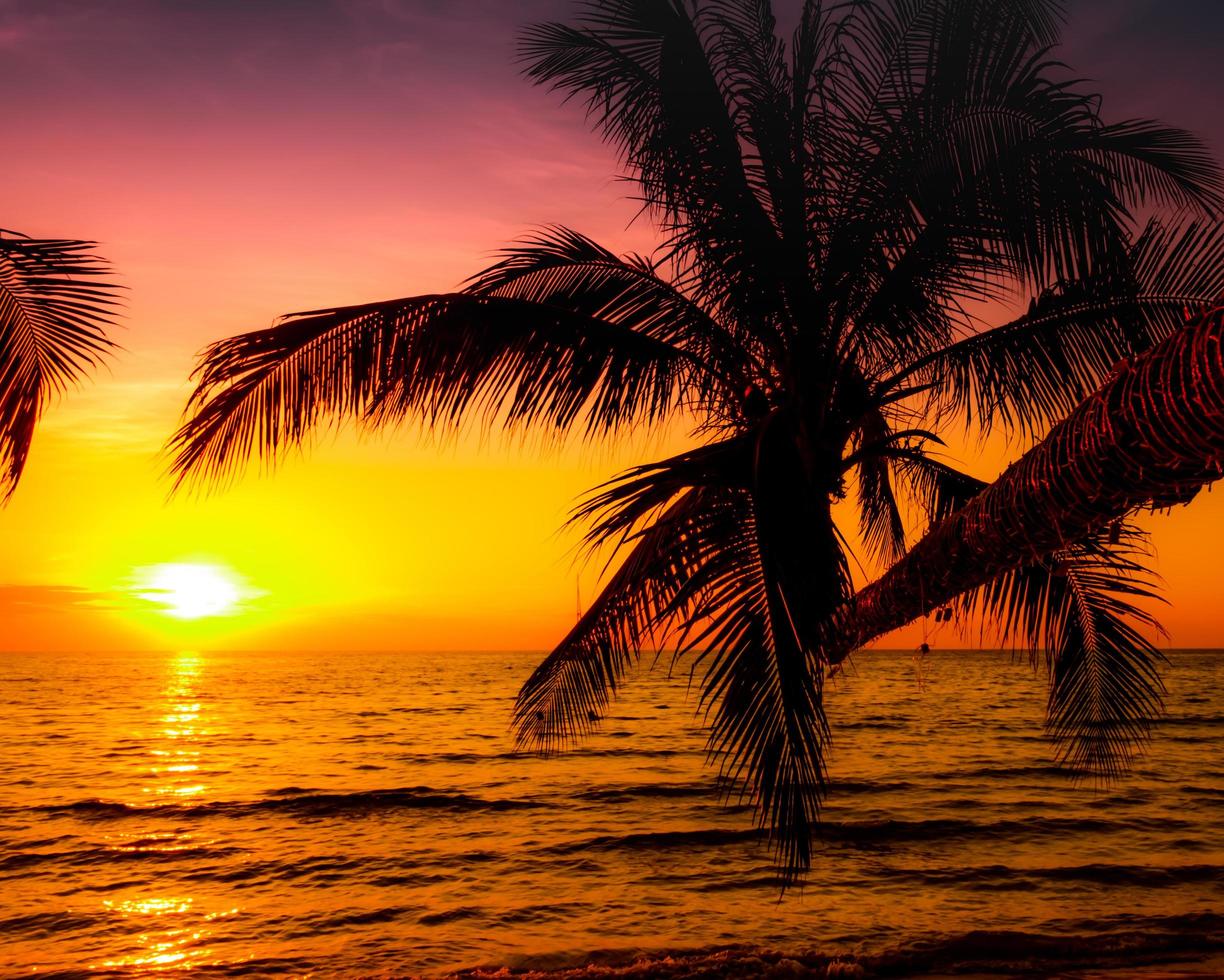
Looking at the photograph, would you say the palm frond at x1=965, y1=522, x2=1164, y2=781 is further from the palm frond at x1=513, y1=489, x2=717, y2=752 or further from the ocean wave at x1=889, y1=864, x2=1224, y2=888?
the ocean wave at x1=889, y1=864, x2=1224, y2=888

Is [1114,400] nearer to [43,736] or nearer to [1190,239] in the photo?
[1190,239]

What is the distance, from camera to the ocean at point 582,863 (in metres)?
10.4

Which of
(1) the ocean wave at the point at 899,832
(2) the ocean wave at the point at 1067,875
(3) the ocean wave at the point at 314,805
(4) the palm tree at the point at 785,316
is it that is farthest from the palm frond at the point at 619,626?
(3) the ocean wave at the point at 314,805

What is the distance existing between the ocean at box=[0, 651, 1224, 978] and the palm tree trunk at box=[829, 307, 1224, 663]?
6.45 ft

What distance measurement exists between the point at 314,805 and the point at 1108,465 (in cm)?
2065

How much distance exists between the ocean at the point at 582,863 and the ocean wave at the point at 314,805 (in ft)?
0.34

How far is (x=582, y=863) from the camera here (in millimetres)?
14680

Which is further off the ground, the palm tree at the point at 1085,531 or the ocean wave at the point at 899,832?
the palm tree at the point at 1085,531

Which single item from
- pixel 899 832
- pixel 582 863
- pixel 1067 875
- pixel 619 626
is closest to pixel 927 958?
pixel 1067 875

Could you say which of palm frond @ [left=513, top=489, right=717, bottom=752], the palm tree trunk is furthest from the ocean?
the palm tree trunk

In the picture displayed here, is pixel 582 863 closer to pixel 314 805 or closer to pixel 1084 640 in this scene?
pixel 314 805

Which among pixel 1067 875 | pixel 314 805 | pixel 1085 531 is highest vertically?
pixel 1085 531

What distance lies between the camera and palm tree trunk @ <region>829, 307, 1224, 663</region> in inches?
81.8

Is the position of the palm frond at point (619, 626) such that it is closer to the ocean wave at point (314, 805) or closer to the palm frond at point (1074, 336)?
the palm frond at point (1074, 336)
